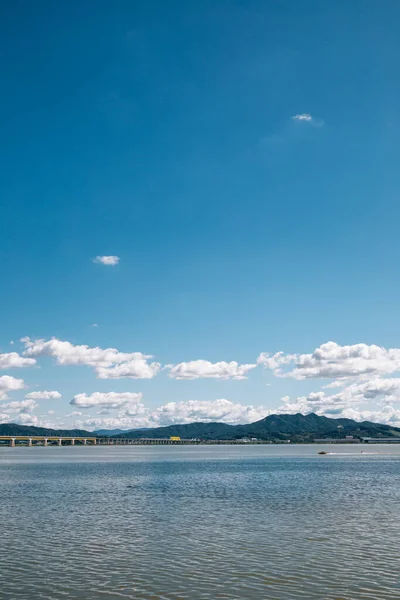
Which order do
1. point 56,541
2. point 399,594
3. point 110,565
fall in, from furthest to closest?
point 56,541
point 110,565
point 399,594

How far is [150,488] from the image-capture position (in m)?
91.1

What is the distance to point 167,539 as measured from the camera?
43906mm

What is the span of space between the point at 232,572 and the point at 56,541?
55.3 feet

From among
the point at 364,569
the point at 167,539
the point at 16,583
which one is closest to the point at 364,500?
the point at 167,539

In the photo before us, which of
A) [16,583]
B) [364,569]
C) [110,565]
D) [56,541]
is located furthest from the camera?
[56,541]

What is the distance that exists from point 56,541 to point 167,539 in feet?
27.4

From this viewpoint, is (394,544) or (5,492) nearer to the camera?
(394,544)

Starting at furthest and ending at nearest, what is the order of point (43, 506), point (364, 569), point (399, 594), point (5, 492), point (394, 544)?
1. point (5, 492)
2. point (43, 506)
3. point (394, 544)
4. point (364, 569)
5. point (399, 594)

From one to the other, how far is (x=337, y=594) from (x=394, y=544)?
14.3 m

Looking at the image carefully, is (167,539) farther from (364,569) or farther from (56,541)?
(364,569)

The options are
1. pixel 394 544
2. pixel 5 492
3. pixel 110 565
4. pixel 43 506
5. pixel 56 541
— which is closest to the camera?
pixel 110 565

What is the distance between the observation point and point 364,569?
33219 millimetres

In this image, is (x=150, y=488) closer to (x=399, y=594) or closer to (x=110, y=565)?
(x=110, y=565)

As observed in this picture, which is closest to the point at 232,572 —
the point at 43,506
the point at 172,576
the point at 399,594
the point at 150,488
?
the point at 172,576
